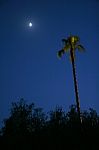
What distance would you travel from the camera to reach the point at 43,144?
40.6 meters

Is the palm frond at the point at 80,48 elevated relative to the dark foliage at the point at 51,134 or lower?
elevated

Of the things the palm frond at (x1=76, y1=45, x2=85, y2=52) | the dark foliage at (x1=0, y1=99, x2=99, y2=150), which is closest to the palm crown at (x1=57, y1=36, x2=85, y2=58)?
the palm frond at (x1=76, y1=45, x2=85, y2=52)

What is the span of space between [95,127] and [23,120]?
1864cm

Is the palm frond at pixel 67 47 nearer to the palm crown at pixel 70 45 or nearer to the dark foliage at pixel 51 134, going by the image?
the palm crown at pixel 70 45

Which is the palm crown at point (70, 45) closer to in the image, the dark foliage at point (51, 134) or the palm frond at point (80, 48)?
the palm frond at point (80, 48)

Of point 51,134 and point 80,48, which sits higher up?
point 80,48

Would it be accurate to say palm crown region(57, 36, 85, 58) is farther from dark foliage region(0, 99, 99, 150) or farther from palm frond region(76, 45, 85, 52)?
dark foliage region(0, 99, 99, 150)

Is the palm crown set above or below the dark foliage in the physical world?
above

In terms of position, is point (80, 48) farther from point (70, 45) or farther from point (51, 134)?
point (51, 134)

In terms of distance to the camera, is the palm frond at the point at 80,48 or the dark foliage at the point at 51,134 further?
the palm frond at the point at 80,48

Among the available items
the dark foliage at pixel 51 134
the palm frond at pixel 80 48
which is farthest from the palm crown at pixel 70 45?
the dark foliage at pixel 51 134

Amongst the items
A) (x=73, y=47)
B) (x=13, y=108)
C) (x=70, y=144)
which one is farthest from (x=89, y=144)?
(x=13, y=108)

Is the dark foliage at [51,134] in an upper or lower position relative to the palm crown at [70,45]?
lower

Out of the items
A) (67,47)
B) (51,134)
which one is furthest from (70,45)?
(51,134)
